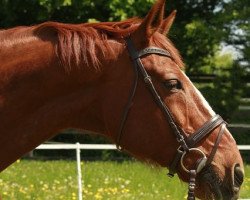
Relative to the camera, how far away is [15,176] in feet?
31.7

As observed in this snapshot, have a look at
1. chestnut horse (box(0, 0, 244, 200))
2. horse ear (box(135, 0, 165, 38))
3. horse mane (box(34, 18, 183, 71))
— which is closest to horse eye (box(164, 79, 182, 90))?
chestnut horse (box(0, 0, 244, 200))

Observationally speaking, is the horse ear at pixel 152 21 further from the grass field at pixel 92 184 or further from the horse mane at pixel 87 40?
the grass field at pixel 92 184

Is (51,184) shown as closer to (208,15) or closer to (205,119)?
(205,119)

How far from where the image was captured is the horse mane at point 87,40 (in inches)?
114

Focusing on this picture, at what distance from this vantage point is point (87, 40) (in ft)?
9.62

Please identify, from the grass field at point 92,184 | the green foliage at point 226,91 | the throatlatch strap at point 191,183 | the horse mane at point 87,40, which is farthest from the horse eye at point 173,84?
the green foliage at point 226,91

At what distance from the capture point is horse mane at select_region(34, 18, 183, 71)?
9.49ft

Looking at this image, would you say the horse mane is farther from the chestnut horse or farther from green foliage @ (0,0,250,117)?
green foliage @ (0,0,250,117)

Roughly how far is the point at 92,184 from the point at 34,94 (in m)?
6.28

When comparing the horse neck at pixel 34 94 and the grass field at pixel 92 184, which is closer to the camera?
the horse neck at pixel 34 94

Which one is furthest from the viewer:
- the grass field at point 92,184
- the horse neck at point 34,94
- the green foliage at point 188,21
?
the green foliage at point 188,21

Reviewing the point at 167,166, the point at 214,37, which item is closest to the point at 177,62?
the point at 167,166

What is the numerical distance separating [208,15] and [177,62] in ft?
41.8

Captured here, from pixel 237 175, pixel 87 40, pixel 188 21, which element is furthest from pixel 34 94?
pixel 188 21
